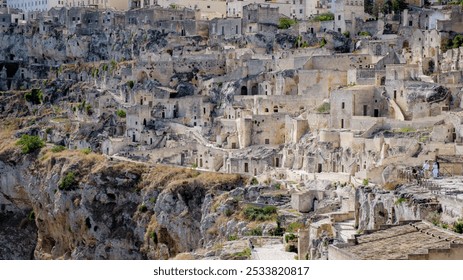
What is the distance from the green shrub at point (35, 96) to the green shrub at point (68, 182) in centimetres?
1449

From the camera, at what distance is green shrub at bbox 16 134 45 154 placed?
2576 inches

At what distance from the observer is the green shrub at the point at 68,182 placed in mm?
59438

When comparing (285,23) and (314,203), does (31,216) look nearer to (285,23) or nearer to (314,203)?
(285,23)

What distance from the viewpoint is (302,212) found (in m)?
44.0

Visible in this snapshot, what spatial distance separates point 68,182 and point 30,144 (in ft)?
23.5

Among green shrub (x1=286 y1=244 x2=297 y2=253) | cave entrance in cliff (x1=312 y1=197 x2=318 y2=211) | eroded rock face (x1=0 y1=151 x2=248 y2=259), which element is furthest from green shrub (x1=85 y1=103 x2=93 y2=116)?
green shrub (x1=286 y1=244 x2=297 y2=253)

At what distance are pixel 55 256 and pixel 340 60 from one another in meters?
20.2

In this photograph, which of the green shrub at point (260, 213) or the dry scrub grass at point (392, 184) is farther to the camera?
the green shrub at point (260, 213)

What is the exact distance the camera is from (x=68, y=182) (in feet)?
195

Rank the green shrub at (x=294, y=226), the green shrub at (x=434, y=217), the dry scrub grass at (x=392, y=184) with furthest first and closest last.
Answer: the green shrub at (x=294, y=226)
the dry scrub grass at (x=392, y=184)
the green shrub at (x=434, y=217)

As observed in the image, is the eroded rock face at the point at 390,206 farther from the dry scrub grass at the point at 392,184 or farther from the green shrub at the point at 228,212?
the green shrub at the point at 228,212

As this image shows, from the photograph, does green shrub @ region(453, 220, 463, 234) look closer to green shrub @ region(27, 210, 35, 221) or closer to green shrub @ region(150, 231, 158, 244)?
green shrub @ region(150, 231, 158, 244)

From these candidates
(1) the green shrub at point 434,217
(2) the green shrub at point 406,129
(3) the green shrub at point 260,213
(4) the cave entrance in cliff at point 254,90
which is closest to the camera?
(1) the green shrub at point 434,217

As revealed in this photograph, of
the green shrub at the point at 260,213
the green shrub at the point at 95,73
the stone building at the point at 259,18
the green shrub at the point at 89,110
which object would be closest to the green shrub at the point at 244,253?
the green shrub at the point at 260,213
